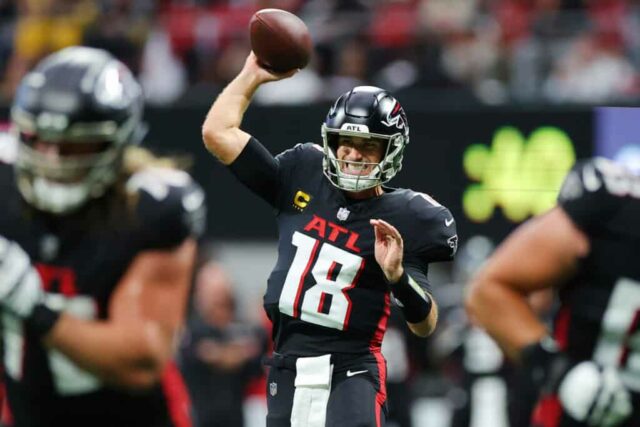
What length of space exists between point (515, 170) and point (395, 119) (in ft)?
13.8

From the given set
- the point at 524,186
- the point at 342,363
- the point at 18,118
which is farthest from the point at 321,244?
the point at 524,186

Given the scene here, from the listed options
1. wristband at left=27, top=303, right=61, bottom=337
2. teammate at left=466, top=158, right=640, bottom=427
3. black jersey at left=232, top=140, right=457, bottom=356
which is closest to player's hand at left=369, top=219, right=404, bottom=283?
black jersey at left=232, top=140, right=457, bottom=356

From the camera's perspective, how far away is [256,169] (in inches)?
184

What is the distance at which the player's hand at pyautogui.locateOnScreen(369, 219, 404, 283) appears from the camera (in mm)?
4203

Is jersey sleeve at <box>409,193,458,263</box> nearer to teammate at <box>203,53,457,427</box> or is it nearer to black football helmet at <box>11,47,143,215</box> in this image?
teammate at <box>203,53,457,427</box>

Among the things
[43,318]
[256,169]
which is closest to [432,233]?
[256,169]

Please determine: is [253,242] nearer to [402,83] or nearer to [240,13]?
[402,83]

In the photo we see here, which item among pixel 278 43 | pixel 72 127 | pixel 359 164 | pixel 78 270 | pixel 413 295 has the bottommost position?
pixel 413 295

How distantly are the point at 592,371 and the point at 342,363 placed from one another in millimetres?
1083

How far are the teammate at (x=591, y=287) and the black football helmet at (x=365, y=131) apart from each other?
2.71 feet

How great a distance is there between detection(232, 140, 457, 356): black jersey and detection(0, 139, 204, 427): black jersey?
109 cm

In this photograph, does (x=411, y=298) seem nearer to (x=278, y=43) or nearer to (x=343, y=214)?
(x=343, y=214)

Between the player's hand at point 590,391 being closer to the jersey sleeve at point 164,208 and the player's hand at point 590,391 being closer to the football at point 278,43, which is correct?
the jersey sleeve at point 164,208

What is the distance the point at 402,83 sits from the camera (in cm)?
998
